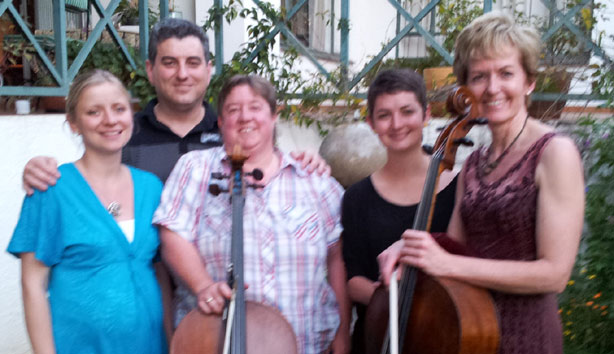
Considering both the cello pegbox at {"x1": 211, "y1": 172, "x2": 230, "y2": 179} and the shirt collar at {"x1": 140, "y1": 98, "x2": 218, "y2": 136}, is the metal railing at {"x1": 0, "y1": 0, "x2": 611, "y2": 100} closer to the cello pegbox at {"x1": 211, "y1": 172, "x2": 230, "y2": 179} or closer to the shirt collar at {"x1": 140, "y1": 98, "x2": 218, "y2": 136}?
the shirt collar at {"x1": 140, "y1": 98, "x2": 218, "y2": 136}

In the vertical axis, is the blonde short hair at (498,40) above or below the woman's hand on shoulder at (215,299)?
above

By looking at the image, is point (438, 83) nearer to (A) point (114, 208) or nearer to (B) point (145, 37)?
(B) point (145, 37)

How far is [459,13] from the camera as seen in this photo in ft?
18.4

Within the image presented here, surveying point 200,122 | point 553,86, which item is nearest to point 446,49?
point 553,86

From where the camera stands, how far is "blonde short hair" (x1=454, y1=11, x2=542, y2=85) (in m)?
1.63

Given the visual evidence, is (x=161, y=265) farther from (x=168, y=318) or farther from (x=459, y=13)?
(x=459, y=13)

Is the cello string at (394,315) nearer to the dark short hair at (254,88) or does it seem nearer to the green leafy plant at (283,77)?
the dark short hair at (254,88)

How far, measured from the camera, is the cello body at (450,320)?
4.94 feet

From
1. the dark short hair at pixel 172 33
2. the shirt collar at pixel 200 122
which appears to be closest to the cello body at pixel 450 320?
the shirt collar at pixel 200 122

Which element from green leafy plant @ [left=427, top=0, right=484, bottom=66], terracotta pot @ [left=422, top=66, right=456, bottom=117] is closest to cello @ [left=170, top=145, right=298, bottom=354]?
terracotta pot @ [left=422, top=66, right=456, bottom=117]

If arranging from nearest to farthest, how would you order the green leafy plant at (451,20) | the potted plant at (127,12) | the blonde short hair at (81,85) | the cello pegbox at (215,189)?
1. the cello pegbox at (215,189)
2. the blonde short hair at (81,85)
3. the green leafy plant at (451,20)
4. the potted plant at (127,12)

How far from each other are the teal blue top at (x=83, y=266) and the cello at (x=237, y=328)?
9.0 inches

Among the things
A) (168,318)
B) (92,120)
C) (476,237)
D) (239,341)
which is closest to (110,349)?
(168,318)

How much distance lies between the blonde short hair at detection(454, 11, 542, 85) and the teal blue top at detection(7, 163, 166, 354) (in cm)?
104
